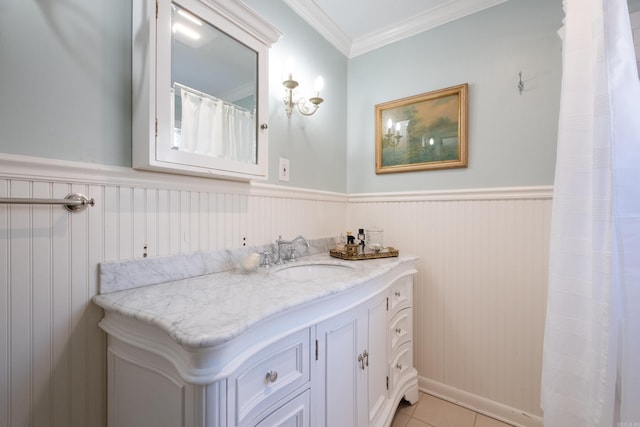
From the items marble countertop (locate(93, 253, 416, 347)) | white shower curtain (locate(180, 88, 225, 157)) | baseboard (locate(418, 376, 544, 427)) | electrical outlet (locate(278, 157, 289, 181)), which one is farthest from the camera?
electrical outlet (locate(278, 157, 289, 181))

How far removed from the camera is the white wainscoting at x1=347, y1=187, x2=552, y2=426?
1.44 meters

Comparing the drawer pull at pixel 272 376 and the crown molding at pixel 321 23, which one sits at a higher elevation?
the crown molding at pixel 321 23

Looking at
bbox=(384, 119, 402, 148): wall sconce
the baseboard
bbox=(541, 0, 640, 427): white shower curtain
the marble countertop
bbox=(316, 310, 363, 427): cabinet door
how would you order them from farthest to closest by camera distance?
1. bbox=(384, 119, 402, 148): wall sconce
2. the baseboard
3. bbox=(316, 310, 363, 427): cabinet door
4. bbox=(541, 0, 640, 427): white shower curtain
5. the marble countertop

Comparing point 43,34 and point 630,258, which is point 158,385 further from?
point 630,258

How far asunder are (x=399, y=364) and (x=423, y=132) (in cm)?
141

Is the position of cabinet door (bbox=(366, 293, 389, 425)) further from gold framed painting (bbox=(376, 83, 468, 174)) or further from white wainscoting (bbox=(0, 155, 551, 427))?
gold framed painting (bbox=(376, 83, 468, 174))

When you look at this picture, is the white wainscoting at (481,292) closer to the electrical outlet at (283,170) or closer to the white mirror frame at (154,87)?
the electrical outlet at (283,170)

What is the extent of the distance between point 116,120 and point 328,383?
1.15 metres

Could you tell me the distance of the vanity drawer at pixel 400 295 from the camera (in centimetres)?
141

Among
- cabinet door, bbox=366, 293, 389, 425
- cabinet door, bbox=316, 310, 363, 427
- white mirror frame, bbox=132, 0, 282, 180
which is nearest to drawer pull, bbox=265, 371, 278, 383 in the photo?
cabinet door, bbox=316, 310, 363, 427

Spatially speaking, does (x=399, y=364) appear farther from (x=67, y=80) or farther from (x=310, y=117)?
(x=67, y=80)

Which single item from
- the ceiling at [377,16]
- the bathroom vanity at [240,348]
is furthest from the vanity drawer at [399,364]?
the ceiling at [377,16]

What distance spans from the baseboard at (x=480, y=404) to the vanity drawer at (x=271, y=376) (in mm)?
1288

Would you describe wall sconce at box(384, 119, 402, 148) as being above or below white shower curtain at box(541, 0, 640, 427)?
above
